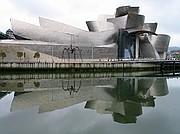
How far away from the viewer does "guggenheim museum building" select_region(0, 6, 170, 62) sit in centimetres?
2490

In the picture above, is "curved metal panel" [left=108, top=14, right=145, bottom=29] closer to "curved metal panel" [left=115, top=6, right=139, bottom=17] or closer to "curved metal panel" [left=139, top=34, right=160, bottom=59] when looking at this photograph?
"curved metal panel" [left=115, top=6, right=139, bottom=17]

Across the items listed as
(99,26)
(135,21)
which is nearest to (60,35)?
(99,26)

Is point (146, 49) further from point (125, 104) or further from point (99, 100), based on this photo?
point (125, 104)

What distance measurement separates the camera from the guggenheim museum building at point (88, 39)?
81.7 ft

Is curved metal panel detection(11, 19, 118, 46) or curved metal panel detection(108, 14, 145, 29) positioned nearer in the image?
curved metal panel detection(11, 19, 118, 46)

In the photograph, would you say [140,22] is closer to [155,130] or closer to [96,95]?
[96,95]

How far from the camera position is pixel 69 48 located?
86.3ft

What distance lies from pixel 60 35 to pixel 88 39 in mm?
3068

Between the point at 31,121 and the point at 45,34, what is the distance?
63.2ft

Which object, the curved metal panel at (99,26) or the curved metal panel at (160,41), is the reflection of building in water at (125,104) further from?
the curved metal panel at (160,41)

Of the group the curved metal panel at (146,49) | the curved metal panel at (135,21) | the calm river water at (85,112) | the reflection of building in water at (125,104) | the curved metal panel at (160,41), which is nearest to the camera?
the calm river water at (85,112)

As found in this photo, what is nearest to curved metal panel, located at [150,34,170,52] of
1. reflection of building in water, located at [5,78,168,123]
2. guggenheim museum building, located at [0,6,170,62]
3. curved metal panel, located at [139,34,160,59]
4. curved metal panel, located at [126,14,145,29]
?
guggenheim museum building, located at [0,6,170,62]

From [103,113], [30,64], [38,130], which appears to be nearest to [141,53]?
[30,64]

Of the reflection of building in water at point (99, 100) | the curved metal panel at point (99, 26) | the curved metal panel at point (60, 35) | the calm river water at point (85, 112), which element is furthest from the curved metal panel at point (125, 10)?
the calm river water at point (85, 112)
